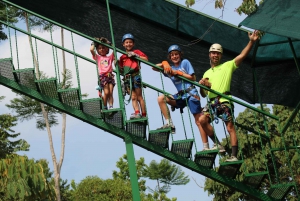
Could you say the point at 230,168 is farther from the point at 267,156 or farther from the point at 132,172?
the point at 267,156

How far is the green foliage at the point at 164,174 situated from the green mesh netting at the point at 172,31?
25119 millimetres

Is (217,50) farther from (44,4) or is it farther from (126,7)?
(44,4)

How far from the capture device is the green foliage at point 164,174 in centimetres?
3662

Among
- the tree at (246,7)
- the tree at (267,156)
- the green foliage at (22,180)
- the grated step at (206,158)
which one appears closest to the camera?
the tree at (246,7)

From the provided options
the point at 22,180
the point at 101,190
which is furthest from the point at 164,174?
the point at 22,180

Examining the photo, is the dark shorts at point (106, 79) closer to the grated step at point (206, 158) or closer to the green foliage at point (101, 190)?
the grated step at point (206, 158)

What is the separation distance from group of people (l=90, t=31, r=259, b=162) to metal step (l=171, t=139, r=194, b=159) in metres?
0.19

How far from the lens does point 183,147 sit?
9.65m

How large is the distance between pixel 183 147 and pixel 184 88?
2.68 feet

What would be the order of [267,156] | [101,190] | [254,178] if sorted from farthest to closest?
[101,190] < [267,156] < [254,178]

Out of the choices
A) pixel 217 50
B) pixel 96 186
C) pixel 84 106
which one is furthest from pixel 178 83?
pixel 96 186

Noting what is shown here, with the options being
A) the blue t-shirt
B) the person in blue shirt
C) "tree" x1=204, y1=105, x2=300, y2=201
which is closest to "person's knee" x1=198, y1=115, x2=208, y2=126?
the person in blue shirt

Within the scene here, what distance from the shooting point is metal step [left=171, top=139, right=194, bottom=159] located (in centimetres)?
948

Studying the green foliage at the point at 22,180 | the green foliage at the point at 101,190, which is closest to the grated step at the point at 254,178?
the green foliage at the point at 22,180
